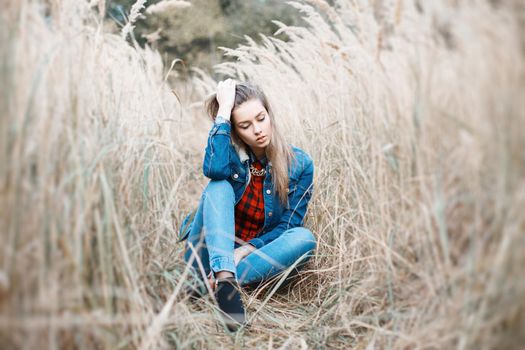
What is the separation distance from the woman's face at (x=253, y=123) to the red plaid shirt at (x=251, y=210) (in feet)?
0.53

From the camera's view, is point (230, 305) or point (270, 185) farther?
point (270, 185)

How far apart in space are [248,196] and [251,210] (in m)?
0.06

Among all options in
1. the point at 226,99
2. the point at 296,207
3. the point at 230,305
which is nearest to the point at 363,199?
the point at 296,207

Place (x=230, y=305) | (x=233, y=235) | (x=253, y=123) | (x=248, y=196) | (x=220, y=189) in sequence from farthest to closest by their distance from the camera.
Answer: (x=248, y=196), (x=253, y=123), (x=220, y=189), (x=233, y=235), (x=230, y=305)

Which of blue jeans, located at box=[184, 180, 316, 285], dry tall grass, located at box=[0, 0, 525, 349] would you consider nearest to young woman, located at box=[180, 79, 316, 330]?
blue jeans, located at box=[184, 180, 316, 285]

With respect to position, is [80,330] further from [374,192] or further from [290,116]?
[290,116]

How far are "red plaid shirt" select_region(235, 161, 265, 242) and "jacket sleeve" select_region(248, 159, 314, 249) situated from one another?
7 cm

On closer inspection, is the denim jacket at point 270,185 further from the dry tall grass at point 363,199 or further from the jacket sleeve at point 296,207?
the dry tall grass at point 363,199

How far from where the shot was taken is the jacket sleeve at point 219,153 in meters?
1.86

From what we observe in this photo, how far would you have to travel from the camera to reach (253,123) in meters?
1.94

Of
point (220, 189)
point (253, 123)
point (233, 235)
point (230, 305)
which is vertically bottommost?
point (230, 305)

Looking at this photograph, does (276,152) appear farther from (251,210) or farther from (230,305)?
(230,305)

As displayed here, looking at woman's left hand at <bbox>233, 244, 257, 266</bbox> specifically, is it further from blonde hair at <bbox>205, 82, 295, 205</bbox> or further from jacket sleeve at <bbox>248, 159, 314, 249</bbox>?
blonde hair at <bbox>205, 82, 295, 205</bbox>

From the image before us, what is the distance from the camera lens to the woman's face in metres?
1.92
